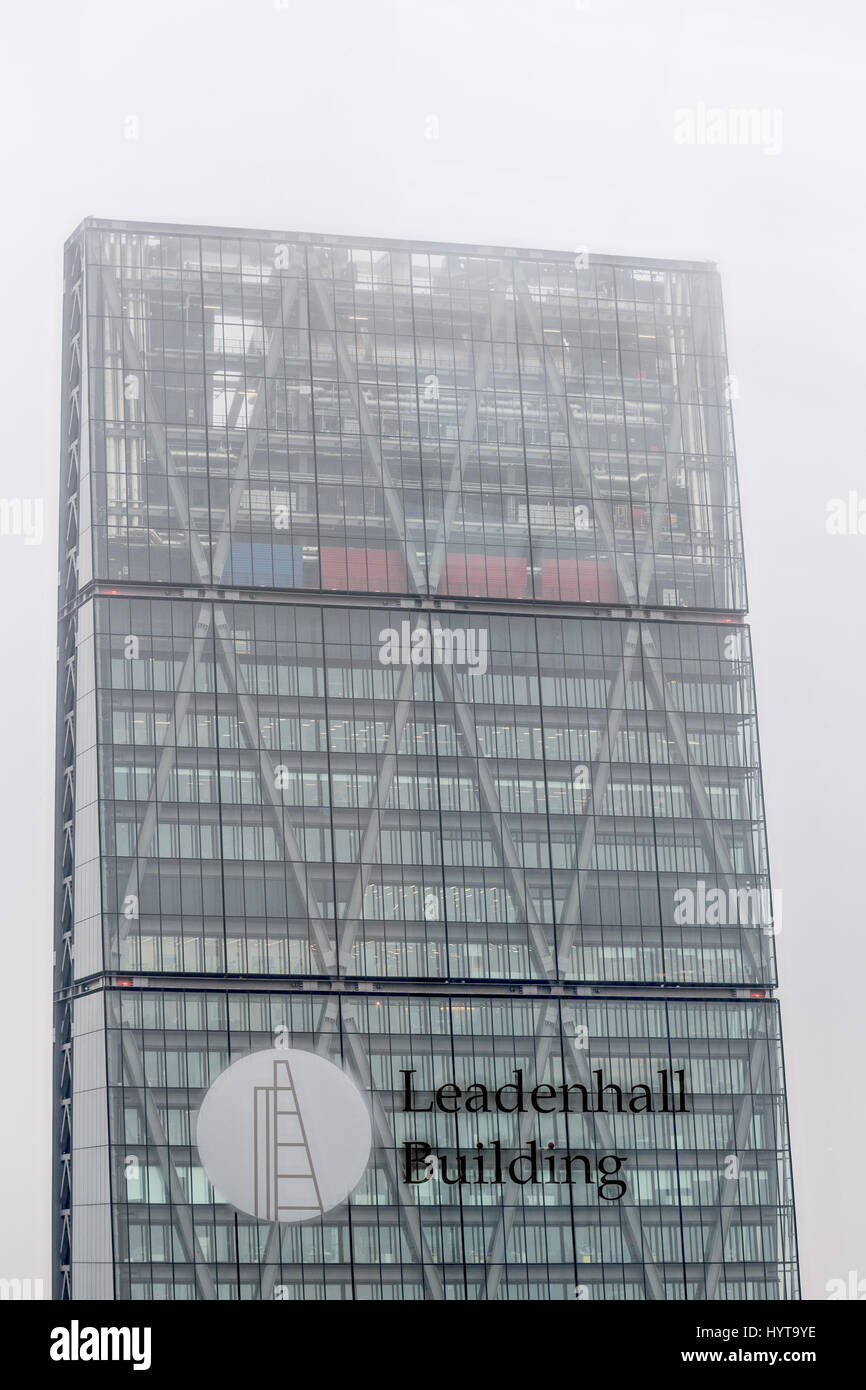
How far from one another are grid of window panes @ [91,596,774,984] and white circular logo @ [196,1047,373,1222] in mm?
1711

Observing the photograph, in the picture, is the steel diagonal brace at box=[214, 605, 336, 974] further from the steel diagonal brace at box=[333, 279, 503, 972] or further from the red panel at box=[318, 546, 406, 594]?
the red panel at box=[318, 546, 406, 594]

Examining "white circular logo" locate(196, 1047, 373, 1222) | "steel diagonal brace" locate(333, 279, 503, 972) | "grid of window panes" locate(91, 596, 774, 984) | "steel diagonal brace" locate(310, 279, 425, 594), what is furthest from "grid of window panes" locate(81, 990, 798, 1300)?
"steel diagonal brace" locate(310, 279, 425, 594)

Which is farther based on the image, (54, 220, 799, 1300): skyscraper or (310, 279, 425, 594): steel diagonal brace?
(310, 279, 425, 594): steel diagonal brace

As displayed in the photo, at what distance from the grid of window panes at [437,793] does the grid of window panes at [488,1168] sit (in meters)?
0.40

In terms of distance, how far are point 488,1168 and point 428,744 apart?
128 inches

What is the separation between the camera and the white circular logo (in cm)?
1152

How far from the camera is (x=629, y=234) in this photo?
438 inches

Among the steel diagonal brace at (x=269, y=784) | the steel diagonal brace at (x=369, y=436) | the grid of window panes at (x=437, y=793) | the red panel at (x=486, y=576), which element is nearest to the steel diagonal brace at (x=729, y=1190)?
the grid of window panes at (x=437, y=793)

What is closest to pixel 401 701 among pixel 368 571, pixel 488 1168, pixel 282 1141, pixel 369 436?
pixel 368 571

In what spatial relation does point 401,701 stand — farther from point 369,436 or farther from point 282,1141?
point 282,1141

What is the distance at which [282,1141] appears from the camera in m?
11.5

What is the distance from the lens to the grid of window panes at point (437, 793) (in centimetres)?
1376
